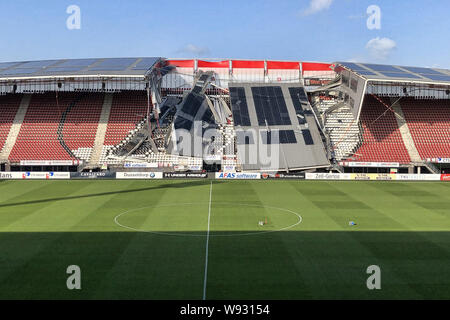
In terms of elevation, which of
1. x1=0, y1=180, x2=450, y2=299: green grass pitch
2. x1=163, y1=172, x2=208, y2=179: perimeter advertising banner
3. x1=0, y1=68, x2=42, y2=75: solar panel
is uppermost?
x1=0, y1=68, x2=42, y2=75: solar panel

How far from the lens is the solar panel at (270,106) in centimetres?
6506

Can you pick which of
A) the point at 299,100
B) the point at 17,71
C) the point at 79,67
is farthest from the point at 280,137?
the point at 17,71

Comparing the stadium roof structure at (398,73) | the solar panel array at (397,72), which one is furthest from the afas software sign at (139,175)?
the solar panel array at (397,72)

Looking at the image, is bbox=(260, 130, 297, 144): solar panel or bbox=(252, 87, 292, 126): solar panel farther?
bbox=(252, 87, 292, 126): solar panel

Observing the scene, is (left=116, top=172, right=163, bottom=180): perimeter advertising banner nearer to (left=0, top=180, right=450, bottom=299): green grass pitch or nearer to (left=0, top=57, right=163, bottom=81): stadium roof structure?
(left=0, top=180, right=450, bottom=299): green grass pitch

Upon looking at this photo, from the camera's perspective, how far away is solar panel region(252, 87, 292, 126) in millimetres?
65062

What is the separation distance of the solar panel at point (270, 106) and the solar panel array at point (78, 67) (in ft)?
52.6

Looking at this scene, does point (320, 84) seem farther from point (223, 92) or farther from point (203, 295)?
point (203, 295)

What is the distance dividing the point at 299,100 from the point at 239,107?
920 cm

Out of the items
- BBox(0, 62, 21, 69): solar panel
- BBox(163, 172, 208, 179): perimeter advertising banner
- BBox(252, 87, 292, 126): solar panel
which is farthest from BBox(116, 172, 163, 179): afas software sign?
BBox(0, 62, 21, 69): solar panel

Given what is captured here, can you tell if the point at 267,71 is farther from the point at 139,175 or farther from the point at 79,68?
the point at 139,175

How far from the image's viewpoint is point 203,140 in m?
62.9

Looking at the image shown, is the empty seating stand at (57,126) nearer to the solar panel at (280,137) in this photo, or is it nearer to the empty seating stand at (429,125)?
the solar panel at (280,137)

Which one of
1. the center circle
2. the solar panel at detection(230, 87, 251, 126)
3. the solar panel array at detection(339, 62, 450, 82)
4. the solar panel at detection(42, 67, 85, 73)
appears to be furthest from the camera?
the solar panel at detection(230, 87, 251, 126)
